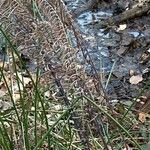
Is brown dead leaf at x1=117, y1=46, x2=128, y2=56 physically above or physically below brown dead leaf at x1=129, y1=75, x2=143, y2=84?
above

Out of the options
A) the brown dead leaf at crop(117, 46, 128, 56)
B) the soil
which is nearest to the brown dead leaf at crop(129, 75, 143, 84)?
the soil

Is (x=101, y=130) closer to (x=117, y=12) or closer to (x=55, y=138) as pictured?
(x=55, y=138)

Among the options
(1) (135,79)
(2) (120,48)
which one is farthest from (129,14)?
(1) (135,79)

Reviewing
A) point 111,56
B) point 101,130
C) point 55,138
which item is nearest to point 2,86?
point 111,56

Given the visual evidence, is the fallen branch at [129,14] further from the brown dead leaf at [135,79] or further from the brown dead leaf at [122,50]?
the brown dead leaf at [135,79]

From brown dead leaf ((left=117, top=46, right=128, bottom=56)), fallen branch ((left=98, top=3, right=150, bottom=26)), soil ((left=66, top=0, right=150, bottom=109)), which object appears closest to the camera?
soil ((left=66, top=0, right=150, bottom=109))

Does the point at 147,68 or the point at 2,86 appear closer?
the point at 2,86

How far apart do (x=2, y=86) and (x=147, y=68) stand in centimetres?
131

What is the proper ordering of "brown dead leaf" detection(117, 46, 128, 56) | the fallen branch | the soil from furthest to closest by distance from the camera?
1. the fallen branch
2. "brown dead leaf" detection(117, 46, 128, 56)
3. the soil

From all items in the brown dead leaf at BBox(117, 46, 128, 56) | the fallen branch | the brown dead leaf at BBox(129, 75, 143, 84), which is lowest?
the brown dead leaf at BBox(129, 75, 143, 84)

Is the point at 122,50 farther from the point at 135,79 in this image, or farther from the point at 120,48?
the point at 135,79

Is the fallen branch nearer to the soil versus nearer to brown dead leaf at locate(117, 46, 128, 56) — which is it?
the soil

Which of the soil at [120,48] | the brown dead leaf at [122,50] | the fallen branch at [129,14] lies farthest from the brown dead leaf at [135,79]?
the fallen branch at [129,14]

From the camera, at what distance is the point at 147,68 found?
13.8 feet
